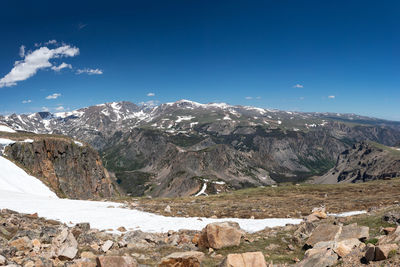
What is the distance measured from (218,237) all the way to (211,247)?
89cm

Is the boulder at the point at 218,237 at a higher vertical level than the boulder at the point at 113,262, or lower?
lower

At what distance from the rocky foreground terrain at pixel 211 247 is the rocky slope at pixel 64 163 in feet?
269

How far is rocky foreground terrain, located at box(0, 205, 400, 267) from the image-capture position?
1290 cm

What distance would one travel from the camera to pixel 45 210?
29844 mm

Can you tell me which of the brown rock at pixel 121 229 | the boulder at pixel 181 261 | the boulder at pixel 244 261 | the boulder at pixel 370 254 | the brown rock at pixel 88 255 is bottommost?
the brown rock at pixel 121 229

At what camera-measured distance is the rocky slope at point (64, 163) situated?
10231 centimetres

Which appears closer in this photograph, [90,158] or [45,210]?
[45,210]

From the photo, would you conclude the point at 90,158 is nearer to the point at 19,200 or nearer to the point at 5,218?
the point at 19,200

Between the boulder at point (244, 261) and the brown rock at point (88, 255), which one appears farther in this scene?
the brown rock at point (88, 255)

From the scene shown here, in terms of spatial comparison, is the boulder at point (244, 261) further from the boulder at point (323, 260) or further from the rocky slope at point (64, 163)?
the rocky slope at point (64, 163)

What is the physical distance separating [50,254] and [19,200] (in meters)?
24.1

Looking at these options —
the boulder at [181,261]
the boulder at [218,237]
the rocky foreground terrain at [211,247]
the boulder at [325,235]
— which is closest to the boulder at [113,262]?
the rocky foreground terrain at [211,247]

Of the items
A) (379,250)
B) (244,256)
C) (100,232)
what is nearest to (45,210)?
(100,232)

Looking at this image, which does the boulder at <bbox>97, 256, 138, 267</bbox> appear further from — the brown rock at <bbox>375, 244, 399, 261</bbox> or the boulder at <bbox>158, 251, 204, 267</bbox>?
the brown rock at <bbox>375, 244, 399, 261</bbox>
